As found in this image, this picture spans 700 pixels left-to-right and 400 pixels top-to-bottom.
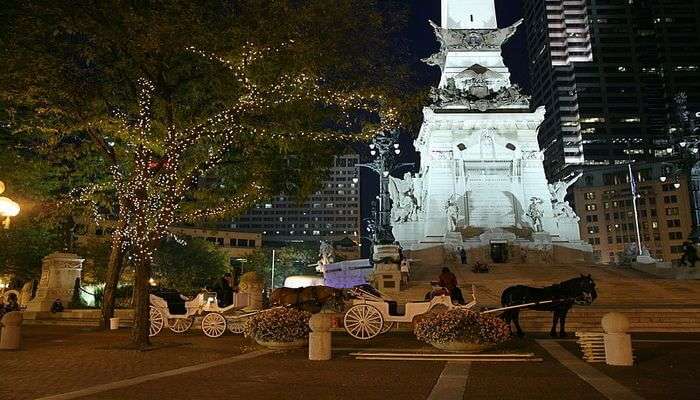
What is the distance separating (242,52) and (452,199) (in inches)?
1319

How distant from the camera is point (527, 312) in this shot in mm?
20344

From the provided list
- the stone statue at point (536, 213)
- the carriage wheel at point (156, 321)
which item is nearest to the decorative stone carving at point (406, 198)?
the stone statue at point (536, 213)

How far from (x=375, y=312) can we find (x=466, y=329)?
11.3 feet

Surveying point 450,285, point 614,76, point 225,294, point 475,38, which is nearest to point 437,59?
point 475,38

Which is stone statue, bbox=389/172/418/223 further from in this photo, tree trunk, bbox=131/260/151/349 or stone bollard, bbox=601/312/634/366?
stone bollard, bbox=601/312/634/366

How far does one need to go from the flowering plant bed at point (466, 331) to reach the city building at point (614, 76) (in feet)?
399

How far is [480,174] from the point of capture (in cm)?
4772

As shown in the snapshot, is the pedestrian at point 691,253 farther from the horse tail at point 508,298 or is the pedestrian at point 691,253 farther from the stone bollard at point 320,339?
the stone bollard at point 320,339

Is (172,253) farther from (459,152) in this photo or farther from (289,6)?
(289,6)

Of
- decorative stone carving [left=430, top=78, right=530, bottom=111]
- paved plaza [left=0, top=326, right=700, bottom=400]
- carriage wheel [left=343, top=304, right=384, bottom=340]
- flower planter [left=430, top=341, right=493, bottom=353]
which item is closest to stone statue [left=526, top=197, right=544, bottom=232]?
decorative stone carving [left=430, top=78, right=530, bottom=111]

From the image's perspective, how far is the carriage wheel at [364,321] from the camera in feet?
48.8

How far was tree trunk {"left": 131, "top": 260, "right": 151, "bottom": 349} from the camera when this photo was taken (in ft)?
46.5

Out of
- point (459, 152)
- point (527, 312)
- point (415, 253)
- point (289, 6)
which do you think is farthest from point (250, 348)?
point (459, 152)

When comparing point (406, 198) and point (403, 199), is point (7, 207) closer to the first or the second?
point (406, 198)
